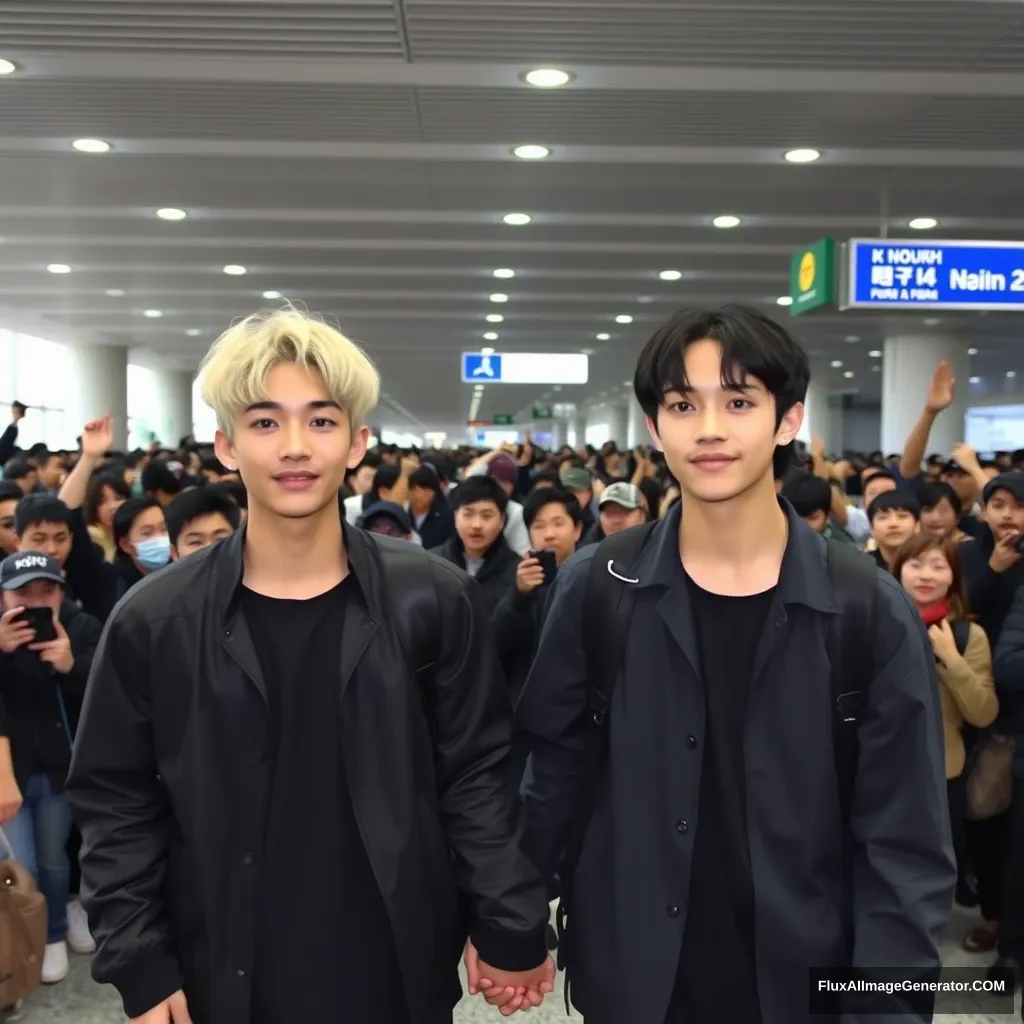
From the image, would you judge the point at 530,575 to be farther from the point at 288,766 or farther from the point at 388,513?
the point at 288,766

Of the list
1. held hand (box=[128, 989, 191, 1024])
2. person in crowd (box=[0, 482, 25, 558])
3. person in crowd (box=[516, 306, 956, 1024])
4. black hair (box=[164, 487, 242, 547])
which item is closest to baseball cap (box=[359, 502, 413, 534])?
black hair (box=[164, 487, 242, 547])

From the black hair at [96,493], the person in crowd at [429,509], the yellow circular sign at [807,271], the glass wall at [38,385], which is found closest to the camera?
the black hair at [96,493]

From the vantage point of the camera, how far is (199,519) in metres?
3.74

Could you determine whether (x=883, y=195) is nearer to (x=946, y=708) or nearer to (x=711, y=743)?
(x=946, y=708)

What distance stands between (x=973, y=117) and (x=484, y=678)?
6.65 meters

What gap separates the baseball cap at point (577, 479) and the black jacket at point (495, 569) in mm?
3841

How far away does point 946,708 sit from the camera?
12.6 ft

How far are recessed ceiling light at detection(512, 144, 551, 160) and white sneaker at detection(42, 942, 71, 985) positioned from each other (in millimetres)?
6085

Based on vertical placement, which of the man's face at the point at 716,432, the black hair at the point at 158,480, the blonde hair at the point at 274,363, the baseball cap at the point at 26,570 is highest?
the blonde hair at the point at 274,363

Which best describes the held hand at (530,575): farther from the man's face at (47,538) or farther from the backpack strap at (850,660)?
the backpack strap at (850,660)

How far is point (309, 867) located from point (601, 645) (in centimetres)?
71

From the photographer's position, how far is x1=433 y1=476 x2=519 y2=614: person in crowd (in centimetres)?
479

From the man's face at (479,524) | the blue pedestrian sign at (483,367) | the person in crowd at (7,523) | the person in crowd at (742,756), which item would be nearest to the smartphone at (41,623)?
the person in crowd at (7,523)

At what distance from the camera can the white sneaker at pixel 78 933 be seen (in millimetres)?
4281
